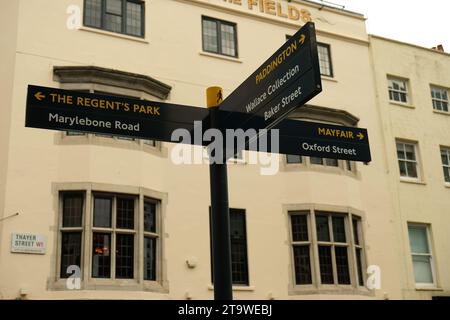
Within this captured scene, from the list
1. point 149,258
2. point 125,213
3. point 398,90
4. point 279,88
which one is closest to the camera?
point 279,88

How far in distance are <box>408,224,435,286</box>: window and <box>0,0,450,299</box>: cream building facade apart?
9 centimetres

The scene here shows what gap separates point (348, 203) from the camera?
1653cm

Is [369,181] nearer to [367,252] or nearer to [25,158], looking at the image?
[367,252]

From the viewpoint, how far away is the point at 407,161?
1881cm

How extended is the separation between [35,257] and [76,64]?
4810mm

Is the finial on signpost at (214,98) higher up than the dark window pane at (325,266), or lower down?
higher up

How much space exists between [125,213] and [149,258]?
3.95 feet

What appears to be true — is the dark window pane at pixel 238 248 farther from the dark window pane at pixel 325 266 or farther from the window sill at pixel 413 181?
the window sill at pixel 413 181

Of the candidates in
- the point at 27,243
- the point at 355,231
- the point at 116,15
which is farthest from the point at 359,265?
the point at 116,15

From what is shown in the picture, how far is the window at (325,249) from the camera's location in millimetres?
15551

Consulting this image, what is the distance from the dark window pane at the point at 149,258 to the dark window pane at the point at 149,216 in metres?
0.26

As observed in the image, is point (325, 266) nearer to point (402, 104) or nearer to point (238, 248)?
point (238, 248)

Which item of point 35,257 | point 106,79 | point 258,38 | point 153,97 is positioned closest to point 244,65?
point 258,38

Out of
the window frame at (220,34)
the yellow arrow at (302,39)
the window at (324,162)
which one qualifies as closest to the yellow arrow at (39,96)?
the yellow arrow at (302,39)
